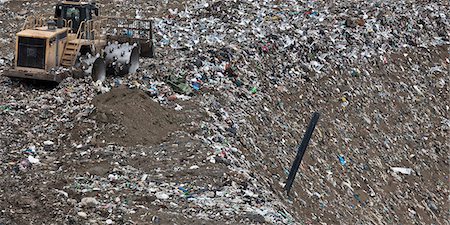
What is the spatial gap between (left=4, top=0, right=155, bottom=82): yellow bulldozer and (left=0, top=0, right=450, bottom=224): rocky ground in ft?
0.97

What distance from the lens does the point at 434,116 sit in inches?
A: 531

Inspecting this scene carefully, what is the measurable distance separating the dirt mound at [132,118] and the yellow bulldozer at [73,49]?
5.55 ft

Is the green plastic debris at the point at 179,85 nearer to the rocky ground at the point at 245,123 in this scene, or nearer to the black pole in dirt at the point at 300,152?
the rocky ground at the point at 245,123

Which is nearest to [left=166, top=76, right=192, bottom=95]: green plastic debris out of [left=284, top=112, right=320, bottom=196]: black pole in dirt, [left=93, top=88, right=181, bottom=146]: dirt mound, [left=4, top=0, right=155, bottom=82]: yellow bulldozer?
[left=93, top=88, right=181, bottom=146]: dirt mound

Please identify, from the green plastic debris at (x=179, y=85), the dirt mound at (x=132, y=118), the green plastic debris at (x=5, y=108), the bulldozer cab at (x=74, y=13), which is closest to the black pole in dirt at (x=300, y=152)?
the dirt mound at (x=132, y=118)

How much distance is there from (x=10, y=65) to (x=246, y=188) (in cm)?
686

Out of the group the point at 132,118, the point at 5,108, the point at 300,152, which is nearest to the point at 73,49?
the point at 5,108

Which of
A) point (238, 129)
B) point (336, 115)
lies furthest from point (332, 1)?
point (238, 129)

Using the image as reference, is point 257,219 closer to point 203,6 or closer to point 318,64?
point 318,64

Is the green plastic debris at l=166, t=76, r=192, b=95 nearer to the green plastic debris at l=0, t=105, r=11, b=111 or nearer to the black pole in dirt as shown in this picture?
the black pole in dirt

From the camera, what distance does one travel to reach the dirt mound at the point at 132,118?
324 inches

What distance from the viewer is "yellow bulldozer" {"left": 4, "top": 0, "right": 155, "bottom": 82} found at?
10500 millimetres

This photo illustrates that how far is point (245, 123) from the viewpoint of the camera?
9.59 meters

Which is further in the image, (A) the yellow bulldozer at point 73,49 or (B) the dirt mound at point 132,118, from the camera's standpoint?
(A) the yellow bulldozer at point 73,49
